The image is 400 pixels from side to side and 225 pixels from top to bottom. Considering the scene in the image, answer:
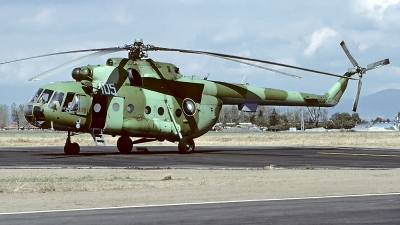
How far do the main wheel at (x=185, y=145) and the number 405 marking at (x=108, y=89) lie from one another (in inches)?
211

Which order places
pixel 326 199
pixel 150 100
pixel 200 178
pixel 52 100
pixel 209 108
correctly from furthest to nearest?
pixel 209 108, pixel 150 100, pixel 52 100, pixel 200 178, pixel 326 199

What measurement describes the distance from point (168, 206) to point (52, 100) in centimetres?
2024

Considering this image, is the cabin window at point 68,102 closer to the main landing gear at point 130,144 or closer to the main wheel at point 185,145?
the main landing gear at point 130,144

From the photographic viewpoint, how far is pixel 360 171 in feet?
80.2

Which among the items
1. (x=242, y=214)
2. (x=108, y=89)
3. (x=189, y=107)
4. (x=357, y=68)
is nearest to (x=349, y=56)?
(x=357, y=68)

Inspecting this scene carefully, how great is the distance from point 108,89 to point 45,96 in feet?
11.1

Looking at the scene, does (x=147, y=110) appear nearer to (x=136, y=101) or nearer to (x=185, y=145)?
(x=136, y=101)

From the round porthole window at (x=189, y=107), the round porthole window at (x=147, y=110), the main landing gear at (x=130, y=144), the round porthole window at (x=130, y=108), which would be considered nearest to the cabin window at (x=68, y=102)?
the round porthole window at (x=130, y=108)

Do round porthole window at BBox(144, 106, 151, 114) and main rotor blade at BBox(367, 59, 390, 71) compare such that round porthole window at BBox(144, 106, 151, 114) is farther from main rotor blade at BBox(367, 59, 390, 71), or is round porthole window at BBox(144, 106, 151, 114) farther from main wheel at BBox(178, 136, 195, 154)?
main rotor blade at BBox(367, 59, 390, 71)

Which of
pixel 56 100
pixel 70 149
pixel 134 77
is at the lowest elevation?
pixel 70 149

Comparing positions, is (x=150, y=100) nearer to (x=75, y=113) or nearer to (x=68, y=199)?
(x=75, y=113)

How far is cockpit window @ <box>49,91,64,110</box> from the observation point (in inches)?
1288

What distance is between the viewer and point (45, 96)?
108 feet

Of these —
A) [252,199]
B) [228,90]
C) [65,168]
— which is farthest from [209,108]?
[252,199]
